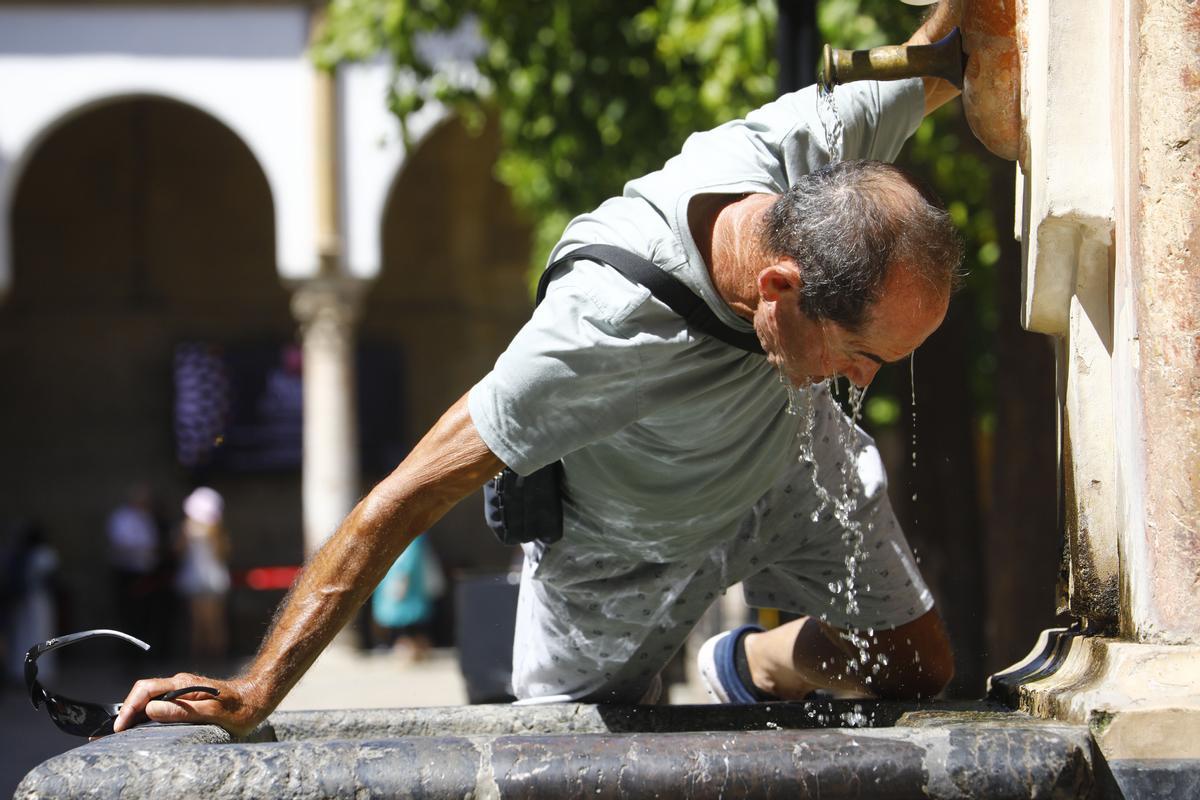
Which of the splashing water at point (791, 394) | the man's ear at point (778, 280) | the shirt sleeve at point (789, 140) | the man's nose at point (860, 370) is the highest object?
the shirt sleeve at point (789, 140)

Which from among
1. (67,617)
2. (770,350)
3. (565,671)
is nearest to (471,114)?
(565,671)

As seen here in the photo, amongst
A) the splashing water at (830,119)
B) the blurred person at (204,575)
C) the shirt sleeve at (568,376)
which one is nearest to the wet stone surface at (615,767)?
the shirt sleeve at (568,376)

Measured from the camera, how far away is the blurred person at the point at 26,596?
40.4 ft

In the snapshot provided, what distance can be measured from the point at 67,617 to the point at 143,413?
3.37 meters

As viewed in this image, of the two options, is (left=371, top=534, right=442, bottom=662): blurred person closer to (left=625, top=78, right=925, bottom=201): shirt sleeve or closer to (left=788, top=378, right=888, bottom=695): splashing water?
(left=788, top=378, right=888, bottom=695): splashing water

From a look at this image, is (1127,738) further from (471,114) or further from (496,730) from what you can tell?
(471,114)

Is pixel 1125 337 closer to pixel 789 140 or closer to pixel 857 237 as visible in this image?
pixel 857 237

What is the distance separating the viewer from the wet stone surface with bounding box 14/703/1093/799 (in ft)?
6.63

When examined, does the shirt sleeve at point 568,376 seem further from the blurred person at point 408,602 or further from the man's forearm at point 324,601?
the blurred person at point 408,602

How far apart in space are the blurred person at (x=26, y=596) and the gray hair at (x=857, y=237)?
10.9 m

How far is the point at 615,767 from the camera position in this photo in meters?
2.04

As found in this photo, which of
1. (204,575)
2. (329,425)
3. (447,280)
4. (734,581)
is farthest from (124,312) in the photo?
(734,581)

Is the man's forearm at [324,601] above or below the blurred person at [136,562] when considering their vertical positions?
above

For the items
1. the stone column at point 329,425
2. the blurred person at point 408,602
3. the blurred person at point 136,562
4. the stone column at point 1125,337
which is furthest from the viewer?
the blurred person at point 136,562
